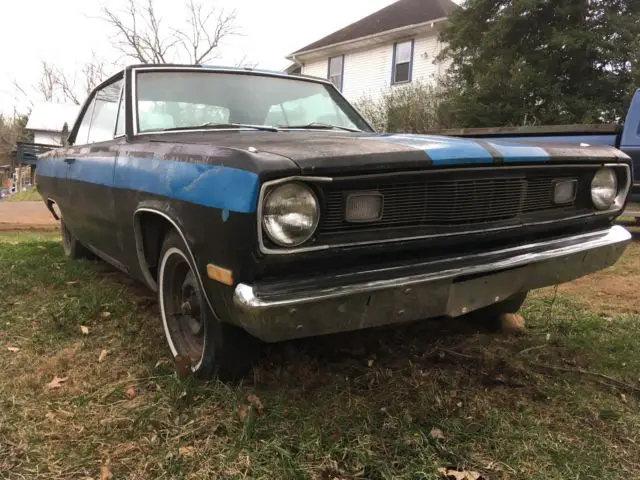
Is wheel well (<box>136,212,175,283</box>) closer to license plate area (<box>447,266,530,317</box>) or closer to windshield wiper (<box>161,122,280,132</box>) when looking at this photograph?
windshield wiper (<box>161,122,280,132</box>)

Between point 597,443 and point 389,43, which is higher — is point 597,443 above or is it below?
below

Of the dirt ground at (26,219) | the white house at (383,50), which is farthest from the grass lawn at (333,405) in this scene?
the white house at (383,50)

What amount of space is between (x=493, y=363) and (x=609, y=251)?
0.83 m

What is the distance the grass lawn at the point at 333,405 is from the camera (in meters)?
2.12

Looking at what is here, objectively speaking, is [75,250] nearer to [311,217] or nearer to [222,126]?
[222,126]

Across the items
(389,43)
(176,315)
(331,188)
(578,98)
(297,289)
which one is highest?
(389,43)

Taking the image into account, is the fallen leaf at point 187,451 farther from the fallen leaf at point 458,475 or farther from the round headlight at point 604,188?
the round headlight at point 604,188

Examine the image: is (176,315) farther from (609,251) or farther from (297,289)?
(609,251)

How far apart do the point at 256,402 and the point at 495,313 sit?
5.75 ft

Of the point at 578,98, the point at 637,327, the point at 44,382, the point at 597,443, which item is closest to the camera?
the point at 597,443

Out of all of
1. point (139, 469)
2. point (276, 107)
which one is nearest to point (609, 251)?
point (276, 107)

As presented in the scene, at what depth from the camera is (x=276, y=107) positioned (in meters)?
3.62

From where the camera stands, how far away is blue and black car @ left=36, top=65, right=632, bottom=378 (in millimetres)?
2031

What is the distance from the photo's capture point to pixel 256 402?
249 cm
